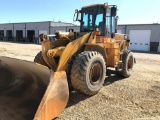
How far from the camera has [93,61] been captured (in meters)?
5.52

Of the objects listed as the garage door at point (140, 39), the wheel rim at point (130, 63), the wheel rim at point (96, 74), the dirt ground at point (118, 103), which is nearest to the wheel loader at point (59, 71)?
the wheel rim at point (96, 74)

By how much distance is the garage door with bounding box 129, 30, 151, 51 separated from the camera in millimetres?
26453

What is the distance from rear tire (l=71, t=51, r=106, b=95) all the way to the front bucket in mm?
632

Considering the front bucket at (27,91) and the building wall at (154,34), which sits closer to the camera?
the front bucket at (27,91)

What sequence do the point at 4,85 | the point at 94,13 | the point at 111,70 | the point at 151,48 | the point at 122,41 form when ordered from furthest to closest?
the point at 151,48
the point at 111,70
the point at 122,41
the point at 94,13
the point at 4,85

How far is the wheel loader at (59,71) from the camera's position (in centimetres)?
416

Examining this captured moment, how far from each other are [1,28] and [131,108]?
48.0 metres

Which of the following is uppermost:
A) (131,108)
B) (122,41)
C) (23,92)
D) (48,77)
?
(122,41)

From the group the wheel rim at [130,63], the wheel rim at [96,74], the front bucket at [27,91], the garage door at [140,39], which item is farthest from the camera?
the garage door at [140,39]

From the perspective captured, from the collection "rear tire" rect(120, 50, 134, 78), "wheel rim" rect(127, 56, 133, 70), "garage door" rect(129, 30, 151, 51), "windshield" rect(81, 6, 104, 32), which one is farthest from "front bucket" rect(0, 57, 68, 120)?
"garage door" rect(129, 30, 151, 51)

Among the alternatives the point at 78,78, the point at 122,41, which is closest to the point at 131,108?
the point at 78,78

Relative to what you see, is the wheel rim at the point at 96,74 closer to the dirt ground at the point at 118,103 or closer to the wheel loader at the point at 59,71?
the wheel loader at the point at 59,71

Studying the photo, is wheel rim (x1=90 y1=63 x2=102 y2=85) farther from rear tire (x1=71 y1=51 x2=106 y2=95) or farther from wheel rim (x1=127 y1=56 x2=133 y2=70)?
wheel rim (x1=127 y1=56 x2=133 y2=70)

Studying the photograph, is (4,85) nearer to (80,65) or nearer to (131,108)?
(80,65)
